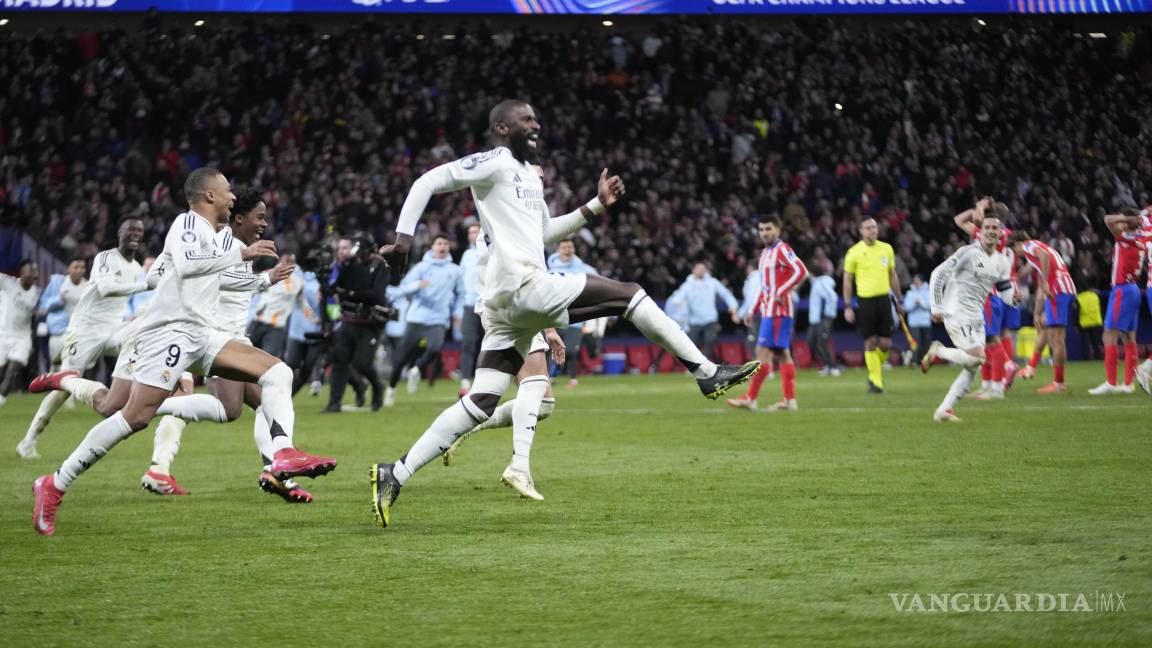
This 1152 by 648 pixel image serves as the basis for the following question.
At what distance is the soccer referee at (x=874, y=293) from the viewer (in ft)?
63.9

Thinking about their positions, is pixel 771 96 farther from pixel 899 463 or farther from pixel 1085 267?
pixel 899 463

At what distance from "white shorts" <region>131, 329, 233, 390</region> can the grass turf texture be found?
82 centimetres

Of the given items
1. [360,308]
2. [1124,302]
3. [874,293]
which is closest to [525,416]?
[360,308]

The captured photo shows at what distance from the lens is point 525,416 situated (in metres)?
9.06

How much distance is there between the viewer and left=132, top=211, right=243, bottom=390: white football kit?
26.4ft

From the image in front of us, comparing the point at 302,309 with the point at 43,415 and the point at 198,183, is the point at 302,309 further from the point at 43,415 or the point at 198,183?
the point at 198,183

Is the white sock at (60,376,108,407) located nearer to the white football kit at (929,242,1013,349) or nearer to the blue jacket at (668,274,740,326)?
the white football kit at (929,242,1013,349)

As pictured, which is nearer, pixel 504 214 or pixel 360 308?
pixel 504 214

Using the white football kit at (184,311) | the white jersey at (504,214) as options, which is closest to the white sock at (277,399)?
the white football kit at (184,311)

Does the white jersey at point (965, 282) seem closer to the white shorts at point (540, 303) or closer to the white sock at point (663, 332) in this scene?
the white sock at point (663, 332)

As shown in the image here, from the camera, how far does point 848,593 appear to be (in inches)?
207

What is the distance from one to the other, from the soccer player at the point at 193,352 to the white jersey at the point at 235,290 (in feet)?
1.07

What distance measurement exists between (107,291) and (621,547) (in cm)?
736

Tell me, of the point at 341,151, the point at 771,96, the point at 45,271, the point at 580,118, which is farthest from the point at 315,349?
the point at 771,96
